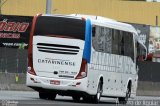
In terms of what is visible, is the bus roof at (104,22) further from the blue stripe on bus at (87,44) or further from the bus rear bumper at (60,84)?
the bus rear bumper at (60,84)

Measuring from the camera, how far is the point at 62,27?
25.5m

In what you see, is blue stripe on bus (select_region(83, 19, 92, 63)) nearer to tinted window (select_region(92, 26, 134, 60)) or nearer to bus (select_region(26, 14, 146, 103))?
bus (select_region(26, 14, 146, 103))

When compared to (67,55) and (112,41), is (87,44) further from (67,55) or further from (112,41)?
(112,41)

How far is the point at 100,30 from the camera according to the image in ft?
86.4

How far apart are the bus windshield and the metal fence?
1150cm

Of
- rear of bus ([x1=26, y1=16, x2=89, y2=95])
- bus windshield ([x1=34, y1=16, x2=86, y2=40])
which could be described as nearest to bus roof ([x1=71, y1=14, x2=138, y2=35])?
bus windshield ([x1=34, y1=16, x2=86, y2=40])

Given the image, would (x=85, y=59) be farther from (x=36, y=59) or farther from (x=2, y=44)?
(x=2, y=44)

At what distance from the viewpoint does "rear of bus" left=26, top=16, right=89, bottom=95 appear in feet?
82.6

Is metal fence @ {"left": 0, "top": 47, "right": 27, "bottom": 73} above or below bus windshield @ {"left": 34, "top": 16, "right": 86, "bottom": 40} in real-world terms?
below

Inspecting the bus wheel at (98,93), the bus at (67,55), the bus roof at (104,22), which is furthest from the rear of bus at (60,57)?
the bus wheel at (98,93)

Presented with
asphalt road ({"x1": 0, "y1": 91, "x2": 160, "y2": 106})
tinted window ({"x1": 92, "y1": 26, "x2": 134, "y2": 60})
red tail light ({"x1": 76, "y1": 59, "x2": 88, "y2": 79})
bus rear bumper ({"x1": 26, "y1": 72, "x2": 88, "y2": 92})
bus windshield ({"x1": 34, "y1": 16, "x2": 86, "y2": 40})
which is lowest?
asphalt road ({"x1": 0, "y1": 91, "x2": 160, "y2": 106})

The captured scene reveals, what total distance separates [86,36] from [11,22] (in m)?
25.0

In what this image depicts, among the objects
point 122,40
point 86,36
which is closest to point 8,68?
point 122,40

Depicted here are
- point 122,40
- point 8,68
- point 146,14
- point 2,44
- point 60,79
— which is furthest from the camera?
point 146,14
